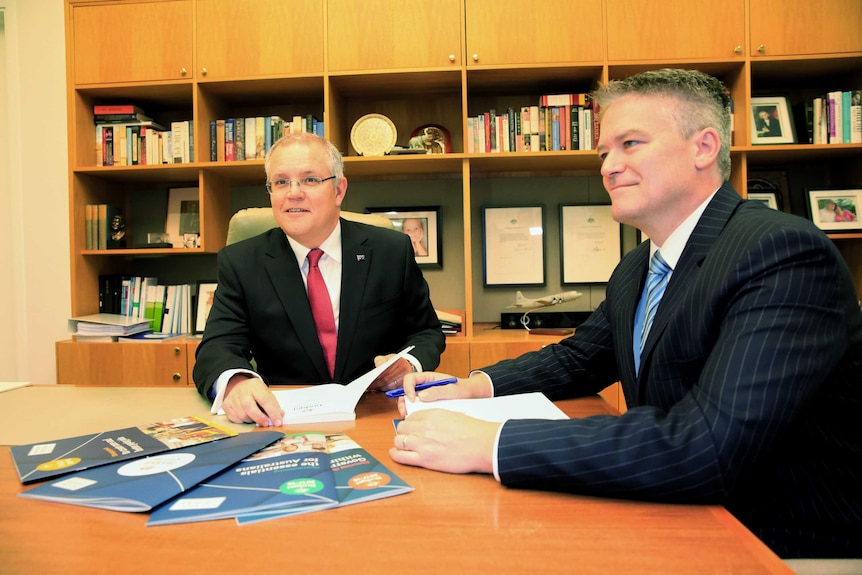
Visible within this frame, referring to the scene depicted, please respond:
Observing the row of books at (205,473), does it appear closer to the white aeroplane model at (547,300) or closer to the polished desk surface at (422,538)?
the polished desk surface at (422,538)

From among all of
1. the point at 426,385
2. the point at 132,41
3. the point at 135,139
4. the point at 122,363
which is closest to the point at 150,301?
the point at 122,363

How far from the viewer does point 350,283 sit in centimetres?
196

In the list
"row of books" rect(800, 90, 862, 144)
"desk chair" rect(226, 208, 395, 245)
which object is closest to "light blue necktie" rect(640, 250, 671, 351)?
"desk chair" rect(226, 208, 395, 245)

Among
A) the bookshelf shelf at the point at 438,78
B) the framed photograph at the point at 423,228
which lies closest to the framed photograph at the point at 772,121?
the bookshelf shelf at the point at 438,78

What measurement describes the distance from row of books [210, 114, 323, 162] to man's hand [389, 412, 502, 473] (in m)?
2.44

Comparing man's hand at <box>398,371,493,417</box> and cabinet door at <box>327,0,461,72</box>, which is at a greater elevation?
cabinet door at <box>327,0,461,72</box>

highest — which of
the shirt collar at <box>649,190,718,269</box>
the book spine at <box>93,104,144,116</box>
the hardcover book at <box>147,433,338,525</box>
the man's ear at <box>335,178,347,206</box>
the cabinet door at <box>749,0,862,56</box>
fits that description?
the cabinet door at <box>749,0,862,56</box>

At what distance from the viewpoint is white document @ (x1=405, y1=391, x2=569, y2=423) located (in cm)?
→ 112

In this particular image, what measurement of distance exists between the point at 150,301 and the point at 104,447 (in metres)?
2.52

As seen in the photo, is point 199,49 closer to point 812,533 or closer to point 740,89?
point 740,89

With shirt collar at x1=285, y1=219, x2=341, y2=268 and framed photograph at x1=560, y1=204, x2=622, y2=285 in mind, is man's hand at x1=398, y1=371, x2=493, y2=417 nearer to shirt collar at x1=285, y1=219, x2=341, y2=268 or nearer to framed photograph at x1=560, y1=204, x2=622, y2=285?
shirt collar at x1=285, y1=219, x2=341, y2=268

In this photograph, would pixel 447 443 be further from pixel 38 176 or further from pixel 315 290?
pixel 38 176

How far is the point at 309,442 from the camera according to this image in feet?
3.28

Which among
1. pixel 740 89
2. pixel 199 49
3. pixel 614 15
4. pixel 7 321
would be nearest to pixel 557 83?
pixel 614 15
